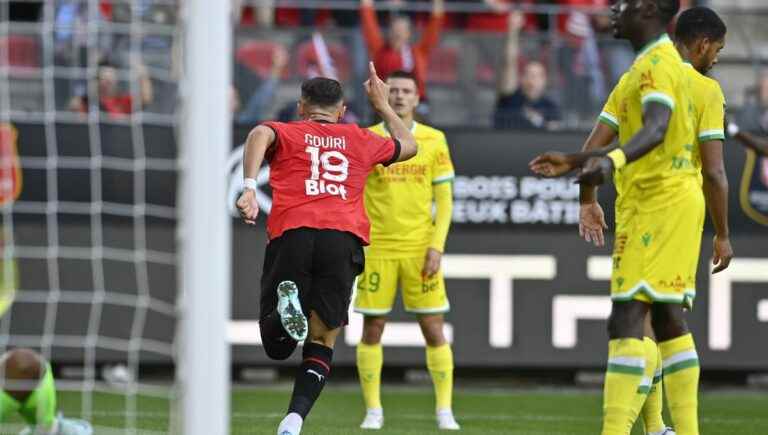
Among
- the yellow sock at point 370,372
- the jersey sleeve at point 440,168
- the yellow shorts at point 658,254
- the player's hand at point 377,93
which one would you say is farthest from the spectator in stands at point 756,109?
the yellow shorts at point 658,254

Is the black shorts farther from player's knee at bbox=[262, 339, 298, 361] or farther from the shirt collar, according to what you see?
the shirt collar

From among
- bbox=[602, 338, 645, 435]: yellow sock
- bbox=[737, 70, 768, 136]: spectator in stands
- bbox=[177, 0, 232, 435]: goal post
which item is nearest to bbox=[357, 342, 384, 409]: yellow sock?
bbox=[602, 338, 645, 435]: yellow sock

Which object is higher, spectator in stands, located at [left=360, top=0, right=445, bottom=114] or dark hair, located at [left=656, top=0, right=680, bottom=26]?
dark hair, located at [left=656, top=0, right=680, bottom=26]

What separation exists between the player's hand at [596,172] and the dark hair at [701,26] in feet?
5.21

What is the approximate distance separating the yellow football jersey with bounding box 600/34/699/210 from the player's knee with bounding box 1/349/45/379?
276 cm

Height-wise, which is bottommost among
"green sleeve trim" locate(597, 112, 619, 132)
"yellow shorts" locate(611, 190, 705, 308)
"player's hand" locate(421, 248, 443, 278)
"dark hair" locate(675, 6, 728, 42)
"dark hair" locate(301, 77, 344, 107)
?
"player's hand" locate(421, 248, 443, 278)

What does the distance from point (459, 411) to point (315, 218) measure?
3.59 meters

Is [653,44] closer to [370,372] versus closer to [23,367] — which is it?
[23,367]

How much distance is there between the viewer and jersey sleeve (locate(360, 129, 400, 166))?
7879mm

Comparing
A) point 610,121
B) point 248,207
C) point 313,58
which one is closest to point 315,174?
point 248,207

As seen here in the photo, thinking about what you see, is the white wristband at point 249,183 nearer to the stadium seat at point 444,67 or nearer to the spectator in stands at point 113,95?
the spectator in stands at point 113,95

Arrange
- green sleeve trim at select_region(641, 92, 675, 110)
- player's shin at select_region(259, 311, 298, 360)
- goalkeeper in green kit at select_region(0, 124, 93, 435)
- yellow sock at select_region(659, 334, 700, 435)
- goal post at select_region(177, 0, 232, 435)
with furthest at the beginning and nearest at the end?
1. player's shin at select_region(259, 311, 298, 360)
2. goalkeeper in green kit at select_region(0, 124, 93, 435)
3. yellow sock at select_region(659, 334, 700, 435)
4. green sleeve trim at select_region(641, 92, 675, 110)
5. goal post at select_region(177, 0, 232, 435)

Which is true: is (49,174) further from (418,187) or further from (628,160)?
(628,160)

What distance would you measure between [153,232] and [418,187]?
3.25m
